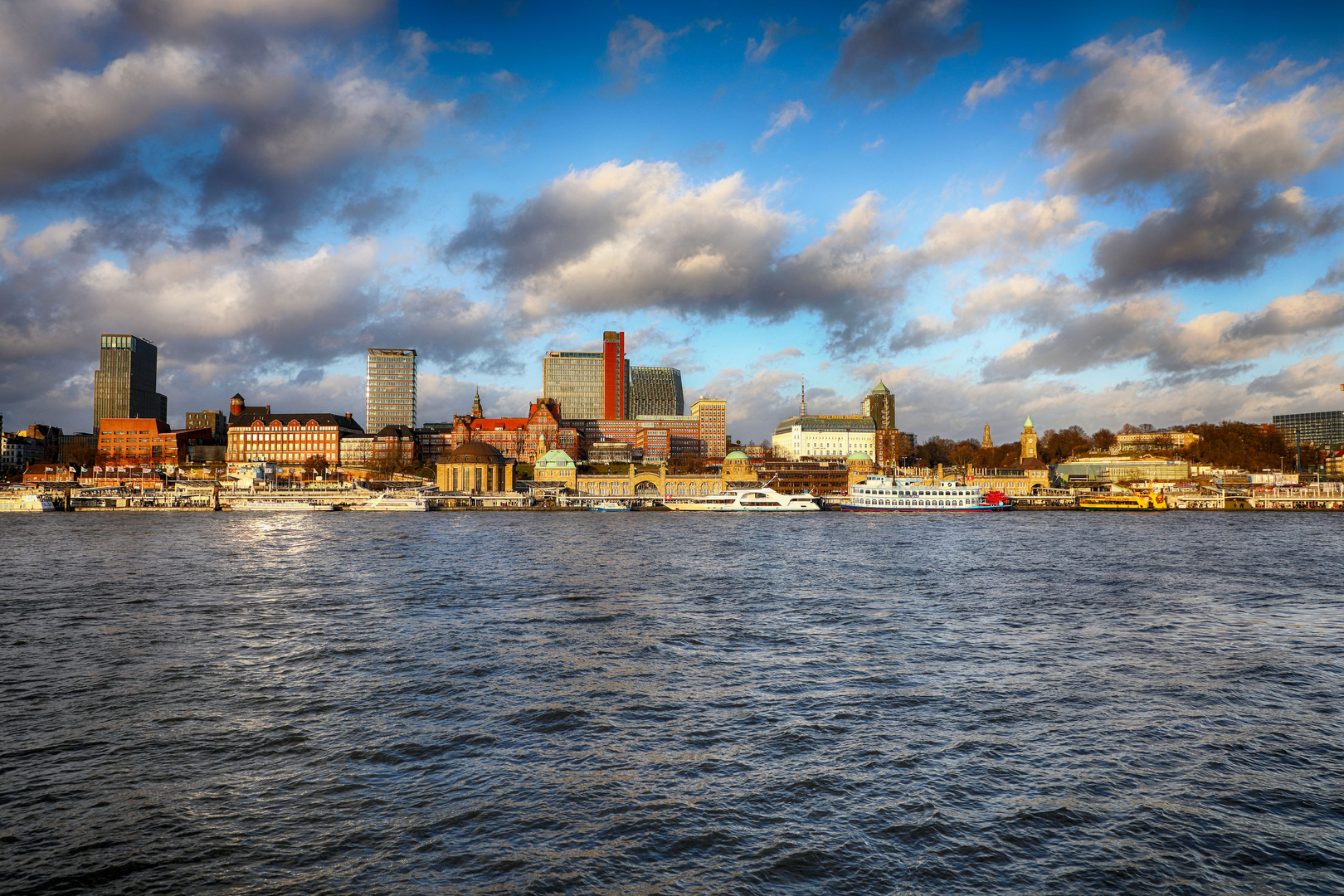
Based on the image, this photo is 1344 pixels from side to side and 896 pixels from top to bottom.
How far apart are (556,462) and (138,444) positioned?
9615cm

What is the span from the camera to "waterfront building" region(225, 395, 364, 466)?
552 ft

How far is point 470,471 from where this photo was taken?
151 meters

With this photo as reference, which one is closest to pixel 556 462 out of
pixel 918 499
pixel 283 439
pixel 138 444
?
pixel 283 439

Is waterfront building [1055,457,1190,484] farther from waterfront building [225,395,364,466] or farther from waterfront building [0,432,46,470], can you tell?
waterfront building [0,432,46,470]

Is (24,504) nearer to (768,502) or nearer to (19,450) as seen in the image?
(19,450)

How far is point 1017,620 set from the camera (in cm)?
2898

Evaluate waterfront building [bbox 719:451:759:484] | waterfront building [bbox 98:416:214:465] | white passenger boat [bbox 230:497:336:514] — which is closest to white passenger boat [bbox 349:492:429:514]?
white passenger boat [bbox 230:497:336:514]

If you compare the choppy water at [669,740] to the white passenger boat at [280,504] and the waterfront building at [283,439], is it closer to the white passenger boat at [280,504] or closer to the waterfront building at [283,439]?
the white passenger boat at [280,504]

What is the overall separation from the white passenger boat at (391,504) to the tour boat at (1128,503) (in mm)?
117478

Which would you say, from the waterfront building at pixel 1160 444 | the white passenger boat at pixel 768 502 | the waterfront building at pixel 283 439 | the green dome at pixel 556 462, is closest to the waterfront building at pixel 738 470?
the white passenger boat at pixel 768 502

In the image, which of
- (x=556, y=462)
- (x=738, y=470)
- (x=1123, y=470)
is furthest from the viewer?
(x=1123, y=470)

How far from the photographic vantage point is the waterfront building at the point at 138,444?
173 meters

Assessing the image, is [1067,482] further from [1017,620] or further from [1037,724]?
[1037,724]

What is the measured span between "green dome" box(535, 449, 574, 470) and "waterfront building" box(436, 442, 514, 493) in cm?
989
